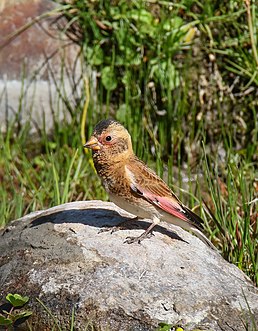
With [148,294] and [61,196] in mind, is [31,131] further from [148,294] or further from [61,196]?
[148,294]

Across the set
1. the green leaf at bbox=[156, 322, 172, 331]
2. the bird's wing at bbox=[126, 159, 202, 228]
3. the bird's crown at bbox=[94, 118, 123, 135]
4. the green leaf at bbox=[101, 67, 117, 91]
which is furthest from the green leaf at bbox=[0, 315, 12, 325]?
the green leaf at bbox=[101, 67, 117, 91]

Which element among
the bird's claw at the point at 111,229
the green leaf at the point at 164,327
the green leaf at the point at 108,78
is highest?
the green leaf at the point at 108,78

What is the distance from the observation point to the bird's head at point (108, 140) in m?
4.57

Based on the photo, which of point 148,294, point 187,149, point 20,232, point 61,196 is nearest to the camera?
point 148,294

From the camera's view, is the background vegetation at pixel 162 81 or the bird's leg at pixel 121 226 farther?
the background vegetation at pixel 162 81

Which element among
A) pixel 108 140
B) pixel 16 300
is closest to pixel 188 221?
pixel 108 140

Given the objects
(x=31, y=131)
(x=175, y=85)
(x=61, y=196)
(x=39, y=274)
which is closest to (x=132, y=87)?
(x=175, y=85)

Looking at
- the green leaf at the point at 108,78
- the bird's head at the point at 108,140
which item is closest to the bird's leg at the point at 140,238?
the bird's head at the point at 108,140

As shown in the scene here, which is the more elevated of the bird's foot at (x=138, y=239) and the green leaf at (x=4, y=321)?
the bird's foot at (x=138, y=239)

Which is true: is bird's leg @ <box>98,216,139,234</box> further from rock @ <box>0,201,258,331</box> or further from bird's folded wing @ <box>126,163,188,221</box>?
bird's folded wing @ <box>126,163,188,221</box>

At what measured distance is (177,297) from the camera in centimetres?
405

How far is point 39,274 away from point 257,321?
44.4 inches

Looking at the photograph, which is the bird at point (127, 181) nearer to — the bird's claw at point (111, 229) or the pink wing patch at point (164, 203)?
the pink wing patch at point (164, 203)

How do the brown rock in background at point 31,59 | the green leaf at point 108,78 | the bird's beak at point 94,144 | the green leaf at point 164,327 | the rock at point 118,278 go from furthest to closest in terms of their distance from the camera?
the green leaf at point 108,78 → the brown rock in background at point 31,59 → the bird's beak at point 94,144 → the rock at point 118,278 → the green leaf at point 164,327
